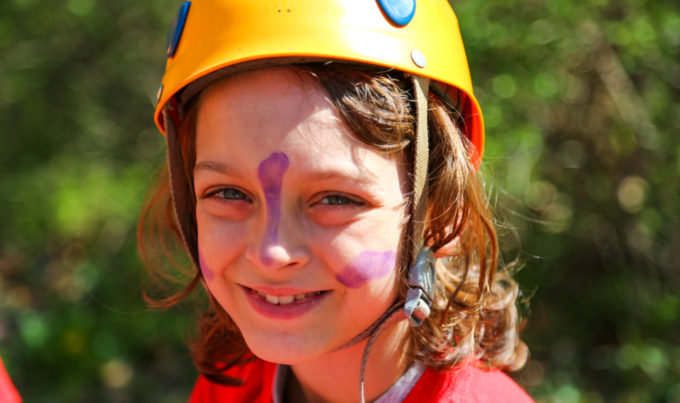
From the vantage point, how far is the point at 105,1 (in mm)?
4121

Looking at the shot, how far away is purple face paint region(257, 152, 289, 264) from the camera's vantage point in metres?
1.68

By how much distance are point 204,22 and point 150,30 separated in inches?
98.4

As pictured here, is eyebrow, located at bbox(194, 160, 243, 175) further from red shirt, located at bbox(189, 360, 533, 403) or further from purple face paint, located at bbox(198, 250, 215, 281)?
red shirt, located at bbox(189, 360, 533, 403)

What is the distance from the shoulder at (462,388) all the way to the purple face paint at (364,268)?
400 millimetres

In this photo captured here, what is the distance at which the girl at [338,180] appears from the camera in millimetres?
1707

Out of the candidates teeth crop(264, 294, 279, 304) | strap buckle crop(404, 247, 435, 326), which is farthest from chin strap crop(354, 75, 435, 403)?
teeth crop(264, 294, 279, 304)

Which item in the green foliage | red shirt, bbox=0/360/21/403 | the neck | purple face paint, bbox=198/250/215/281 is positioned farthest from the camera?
the green foliage

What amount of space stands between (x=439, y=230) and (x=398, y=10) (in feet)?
1.96

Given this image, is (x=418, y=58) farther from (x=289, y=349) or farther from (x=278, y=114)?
(x=289, y=349)

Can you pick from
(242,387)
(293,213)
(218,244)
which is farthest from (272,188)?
(242,387)

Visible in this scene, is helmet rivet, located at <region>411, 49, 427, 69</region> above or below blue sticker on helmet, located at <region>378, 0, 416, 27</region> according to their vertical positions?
below

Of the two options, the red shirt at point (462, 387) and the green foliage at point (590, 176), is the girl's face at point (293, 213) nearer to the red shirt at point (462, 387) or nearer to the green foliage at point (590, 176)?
the red shirt at point (462, 387)

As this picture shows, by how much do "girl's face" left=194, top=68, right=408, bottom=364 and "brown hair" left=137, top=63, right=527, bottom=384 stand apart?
0.20ft

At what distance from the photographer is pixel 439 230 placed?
199 cm
